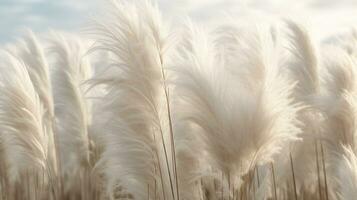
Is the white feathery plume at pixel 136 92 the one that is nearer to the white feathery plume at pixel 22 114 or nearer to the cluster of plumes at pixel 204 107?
the cluster of plumes at pixel 204 107

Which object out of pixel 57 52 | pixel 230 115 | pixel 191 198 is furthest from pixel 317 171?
pixel 57 52

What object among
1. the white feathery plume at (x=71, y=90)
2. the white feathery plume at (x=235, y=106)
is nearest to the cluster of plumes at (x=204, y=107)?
the white feathery plume at (x=235, y=106)

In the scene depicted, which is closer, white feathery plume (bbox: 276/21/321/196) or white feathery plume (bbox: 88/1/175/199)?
white feathery plume (bbox: 88/1/175/199)

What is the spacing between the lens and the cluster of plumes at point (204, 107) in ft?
8.82

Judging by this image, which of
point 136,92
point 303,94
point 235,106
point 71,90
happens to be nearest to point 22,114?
point 71,90

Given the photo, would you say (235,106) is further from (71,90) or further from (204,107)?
(71,90)

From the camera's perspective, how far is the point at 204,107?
2.68m

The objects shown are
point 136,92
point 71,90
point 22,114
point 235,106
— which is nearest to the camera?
point 235,106

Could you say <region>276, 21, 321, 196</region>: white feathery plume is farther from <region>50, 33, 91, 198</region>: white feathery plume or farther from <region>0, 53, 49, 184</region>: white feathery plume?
<region>50, 33, 91, 198</region>: white feathery plume

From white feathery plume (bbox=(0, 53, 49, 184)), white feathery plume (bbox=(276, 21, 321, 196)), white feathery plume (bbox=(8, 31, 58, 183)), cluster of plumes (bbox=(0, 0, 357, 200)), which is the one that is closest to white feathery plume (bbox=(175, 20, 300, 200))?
cluster of plumes (bbox=(0, 0, 357, 200))

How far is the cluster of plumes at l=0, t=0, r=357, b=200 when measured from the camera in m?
2.69

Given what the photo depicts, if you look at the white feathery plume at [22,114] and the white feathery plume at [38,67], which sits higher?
the white feathery plume at [38,67]

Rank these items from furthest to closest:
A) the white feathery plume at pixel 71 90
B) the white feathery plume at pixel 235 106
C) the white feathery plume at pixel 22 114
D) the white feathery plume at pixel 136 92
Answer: the white feathery plume at pixel 71 90 → the white feathery plume at pixel 22 114 → the white feathery plume at pixel 136 92 → the white feathery plume at pixel 235 106

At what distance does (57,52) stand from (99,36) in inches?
109
